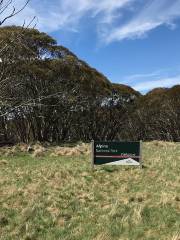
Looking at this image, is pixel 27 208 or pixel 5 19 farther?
pixel 27 208

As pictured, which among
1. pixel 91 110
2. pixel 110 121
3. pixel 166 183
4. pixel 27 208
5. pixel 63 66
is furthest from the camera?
pixel 110 121

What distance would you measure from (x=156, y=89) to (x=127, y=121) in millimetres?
5052

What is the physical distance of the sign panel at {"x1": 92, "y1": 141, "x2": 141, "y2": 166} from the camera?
15445 mm

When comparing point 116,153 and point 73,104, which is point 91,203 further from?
point 73,104

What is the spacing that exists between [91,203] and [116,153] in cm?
490

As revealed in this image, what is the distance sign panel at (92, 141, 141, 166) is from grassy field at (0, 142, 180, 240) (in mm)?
240

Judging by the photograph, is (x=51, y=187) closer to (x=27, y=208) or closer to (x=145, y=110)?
(x=27, y=208)

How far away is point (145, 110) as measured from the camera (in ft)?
172

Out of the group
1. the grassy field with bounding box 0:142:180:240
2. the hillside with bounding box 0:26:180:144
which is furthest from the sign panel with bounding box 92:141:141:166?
the hillside with bounding box 0:26:180:144

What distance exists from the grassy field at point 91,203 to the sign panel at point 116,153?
0.24 metres

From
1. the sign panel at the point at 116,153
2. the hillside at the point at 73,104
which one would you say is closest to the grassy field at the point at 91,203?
the sign panel at the point at 116,153

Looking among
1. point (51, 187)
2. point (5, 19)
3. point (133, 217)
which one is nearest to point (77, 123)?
point (51, 187)

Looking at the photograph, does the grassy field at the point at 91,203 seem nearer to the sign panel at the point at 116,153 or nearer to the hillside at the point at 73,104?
the sign panel at the point at 116,153

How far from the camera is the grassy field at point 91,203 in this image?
8773 millimetres
